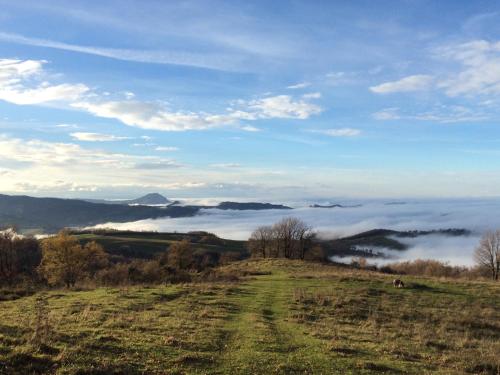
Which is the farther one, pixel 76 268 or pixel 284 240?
pixel 284 240

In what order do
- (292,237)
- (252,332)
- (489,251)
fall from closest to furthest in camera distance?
(252,332), (489,251), (292,237)

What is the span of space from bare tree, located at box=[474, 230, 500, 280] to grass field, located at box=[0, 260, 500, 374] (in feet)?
205

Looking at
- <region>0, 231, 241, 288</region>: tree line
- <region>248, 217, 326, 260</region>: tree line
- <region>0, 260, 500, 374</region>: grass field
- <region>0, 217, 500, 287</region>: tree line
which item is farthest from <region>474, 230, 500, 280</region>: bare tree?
<region>0, 231, 241, 288</region>: tree line

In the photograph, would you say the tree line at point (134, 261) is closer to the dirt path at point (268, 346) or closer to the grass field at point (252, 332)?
the grass field at point (252, 332)

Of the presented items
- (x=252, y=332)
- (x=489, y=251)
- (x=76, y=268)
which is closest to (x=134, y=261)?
(x=76, y=268)

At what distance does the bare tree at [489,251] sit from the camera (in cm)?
8978

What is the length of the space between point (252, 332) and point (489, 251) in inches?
3530

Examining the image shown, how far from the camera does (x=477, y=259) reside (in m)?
94.6

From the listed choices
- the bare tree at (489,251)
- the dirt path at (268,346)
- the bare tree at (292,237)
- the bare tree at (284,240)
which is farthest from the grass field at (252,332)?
the bare tree at (489,251)

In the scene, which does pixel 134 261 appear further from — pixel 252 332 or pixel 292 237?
pixel 252 332

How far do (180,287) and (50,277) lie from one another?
34.1 m

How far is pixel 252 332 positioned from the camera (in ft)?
60.9

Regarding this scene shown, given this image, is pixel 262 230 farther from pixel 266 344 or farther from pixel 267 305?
pixel 266 344

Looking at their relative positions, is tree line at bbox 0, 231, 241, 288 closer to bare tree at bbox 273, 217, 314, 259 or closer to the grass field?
the grass field
